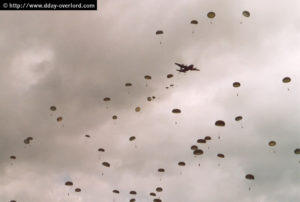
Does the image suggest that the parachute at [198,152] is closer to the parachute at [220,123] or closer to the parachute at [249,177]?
the parachute at [220,123]

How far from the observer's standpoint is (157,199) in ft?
330

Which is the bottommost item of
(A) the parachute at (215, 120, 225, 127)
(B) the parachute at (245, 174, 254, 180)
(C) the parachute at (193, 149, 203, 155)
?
(B) the parachute at (245, 174, 254, 180)

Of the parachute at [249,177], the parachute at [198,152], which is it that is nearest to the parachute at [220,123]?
the parachute at [198,152]

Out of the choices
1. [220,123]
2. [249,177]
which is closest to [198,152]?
[220,123]

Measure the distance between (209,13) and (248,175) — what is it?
29.8m

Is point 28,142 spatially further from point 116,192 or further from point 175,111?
point 175,111

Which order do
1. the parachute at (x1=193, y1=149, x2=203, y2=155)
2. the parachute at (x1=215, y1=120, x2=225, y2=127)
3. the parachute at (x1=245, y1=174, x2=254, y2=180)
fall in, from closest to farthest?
the parachute at (x1=215, y1=120, x2=225, y2=127)
the parachute at (x1=193, y1=149, x2=203, y2=155)
the parachute at (x1=245, y1=174, x2=254, y2=180)

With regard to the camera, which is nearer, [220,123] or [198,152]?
[220,123]

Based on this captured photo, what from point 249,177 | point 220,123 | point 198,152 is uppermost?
point 220,123

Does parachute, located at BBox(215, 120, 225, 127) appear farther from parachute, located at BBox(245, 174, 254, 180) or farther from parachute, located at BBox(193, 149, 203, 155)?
parachute, located at BBox(245, 174, 254, 180)

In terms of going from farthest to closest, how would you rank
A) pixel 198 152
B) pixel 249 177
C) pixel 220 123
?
1. pixel 249 177
2. pixel 198 152
3. pixel 220 123

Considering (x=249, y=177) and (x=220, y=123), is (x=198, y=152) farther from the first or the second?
(x=249, y=177)

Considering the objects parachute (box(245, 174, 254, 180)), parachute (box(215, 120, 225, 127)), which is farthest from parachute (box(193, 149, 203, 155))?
parachute (box(245, 174, 254, 180))

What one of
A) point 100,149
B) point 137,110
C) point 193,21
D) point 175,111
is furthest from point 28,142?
point 193,21
